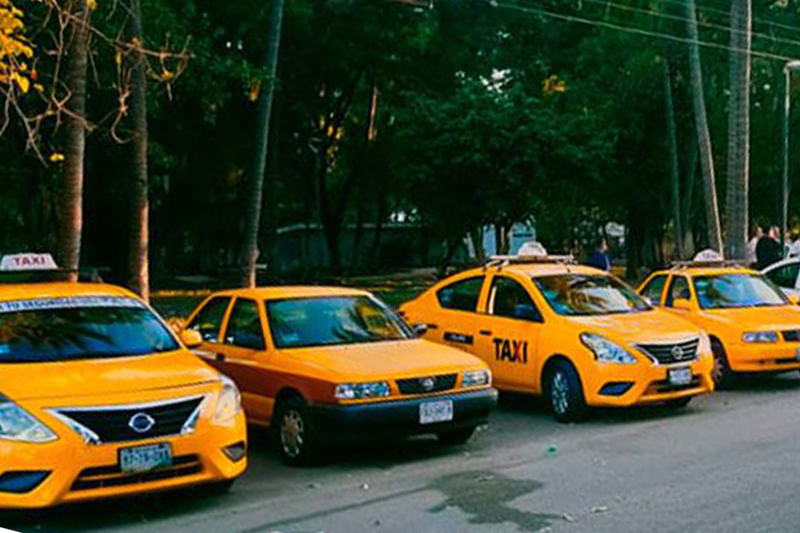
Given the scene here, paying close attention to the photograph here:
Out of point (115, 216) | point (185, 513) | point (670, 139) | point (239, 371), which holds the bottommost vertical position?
point (185, 513)

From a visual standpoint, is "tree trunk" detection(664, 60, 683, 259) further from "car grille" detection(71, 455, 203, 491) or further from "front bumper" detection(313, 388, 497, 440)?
"car grille" detection(71, 455, 203, 491)

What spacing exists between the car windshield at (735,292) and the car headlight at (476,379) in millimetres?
5234

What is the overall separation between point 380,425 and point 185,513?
1.85 metres

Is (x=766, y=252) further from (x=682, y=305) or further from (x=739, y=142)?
(x=682, y=305)

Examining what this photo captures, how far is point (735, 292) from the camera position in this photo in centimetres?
1420

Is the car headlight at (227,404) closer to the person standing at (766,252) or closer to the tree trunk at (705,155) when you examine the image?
the tree trunk at (705,155)

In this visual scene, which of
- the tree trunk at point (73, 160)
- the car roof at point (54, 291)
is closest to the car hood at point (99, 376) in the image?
the car roof at point (54, 291)

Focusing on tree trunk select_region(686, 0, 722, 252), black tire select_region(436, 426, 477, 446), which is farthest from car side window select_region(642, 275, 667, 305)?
tree trunk select_region(686, 0, 722, 252)

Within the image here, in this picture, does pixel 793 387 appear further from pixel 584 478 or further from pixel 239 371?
pixel 239 371

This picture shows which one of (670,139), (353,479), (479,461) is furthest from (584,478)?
(670,139)

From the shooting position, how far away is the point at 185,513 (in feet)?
25.2

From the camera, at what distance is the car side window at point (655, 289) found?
14594 millimetres

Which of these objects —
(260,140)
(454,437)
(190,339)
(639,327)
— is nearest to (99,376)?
(190,339)

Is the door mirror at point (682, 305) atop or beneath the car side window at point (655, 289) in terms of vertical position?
beneath
